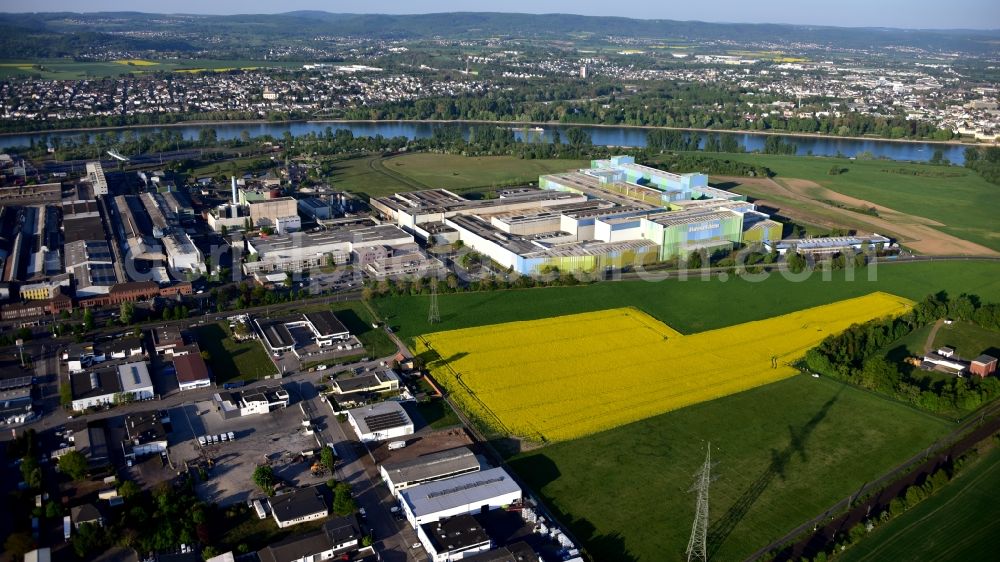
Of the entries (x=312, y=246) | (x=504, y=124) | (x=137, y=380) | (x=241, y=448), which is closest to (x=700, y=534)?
(x=241, y=448)

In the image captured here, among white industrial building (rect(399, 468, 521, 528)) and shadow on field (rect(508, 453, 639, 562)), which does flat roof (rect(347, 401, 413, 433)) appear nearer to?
white industrial building (rect(399, 468, 521, 528))

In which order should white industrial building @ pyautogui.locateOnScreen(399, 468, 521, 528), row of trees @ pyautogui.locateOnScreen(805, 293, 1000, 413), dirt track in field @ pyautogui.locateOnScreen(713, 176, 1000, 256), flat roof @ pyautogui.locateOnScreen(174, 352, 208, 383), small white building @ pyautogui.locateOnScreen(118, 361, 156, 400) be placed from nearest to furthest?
white industrial building @ pyautogui.locateOnScreen(399, 468, 521, 528)
small white building @ pyautogui.locateOnScreen(118, 361, 156, 400)
row of trees @ pyautogui.locateOnScreen(805, 293, 1000, 413)
flat roof @ pyautogui.locateOnScreen(174, 352, 208, 383)
dirt track in field @ pyautogui.locateOnScreen(713, 176, 1000, 256)

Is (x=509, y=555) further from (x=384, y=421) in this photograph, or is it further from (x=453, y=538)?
(x=384, y=421)

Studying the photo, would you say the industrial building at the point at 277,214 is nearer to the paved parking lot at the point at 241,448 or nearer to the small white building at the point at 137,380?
the small white building at the point at 137,380

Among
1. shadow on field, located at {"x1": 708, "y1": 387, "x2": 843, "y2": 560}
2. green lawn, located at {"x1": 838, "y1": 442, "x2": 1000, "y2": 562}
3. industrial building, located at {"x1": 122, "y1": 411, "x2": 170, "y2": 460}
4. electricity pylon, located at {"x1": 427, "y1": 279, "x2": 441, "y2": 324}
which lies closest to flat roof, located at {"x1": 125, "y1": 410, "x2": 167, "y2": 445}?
industrial building, located at {"x1": 122, "y1": 411, "x2": 170, "y2": 460}

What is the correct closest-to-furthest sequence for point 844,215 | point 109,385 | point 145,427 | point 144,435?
1. point 144,435
2. point 145,427
3. point 109,385
4. point 844,215

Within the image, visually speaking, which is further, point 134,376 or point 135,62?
point 135,62
